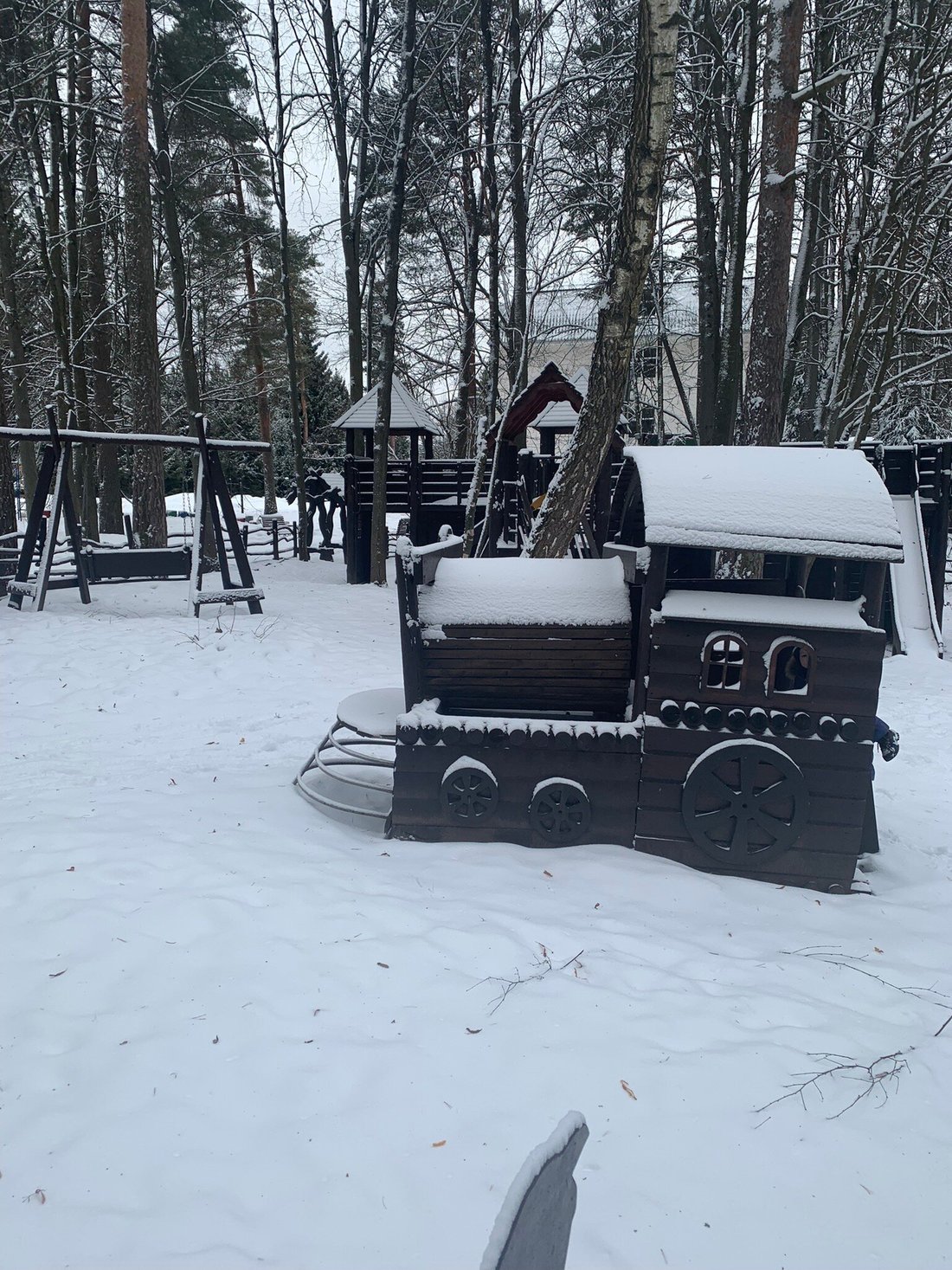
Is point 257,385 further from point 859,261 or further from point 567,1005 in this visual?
point 567,1005

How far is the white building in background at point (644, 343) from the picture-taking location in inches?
573

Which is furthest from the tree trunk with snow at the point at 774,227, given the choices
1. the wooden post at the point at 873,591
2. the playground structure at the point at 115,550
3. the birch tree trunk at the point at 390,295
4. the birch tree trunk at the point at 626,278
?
the playground structure at the point at 115,550

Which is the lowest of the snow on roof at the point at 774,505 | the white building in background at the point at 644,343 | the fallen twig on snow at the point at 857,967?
the fallen twig on snow at the point at 857,967

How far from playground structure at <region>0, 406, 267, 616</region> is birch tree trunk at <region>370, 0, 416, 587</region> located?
3.05 m

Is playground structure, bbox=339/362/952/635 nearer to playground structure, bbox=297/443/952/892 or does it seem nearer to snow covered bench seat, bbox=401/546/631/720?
snow covered bench seat, bbox=401/546/631/720

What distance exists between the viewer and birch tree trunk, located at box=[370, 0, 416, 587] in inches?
432

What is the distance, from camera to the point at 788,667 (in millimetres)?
3994

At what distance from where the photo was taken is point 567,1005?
2.74 metres

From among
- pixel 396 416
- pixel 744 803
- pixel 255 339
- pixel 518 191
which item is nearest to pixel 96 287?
pixel 396 416

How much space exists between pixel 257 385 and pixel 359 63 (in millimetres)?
12705

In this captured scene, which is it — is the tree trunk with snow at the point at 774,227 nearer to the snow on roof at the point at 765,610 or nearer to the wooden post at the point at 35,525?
the snow on roof at the point at 765,610

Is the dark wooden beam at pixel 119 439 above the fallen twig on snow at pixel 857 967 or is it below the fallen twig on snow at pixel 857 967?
above

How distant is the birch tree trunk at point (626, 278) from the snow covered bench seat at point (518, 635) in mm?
1997

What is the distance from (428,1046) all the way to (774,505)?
2810 mm
